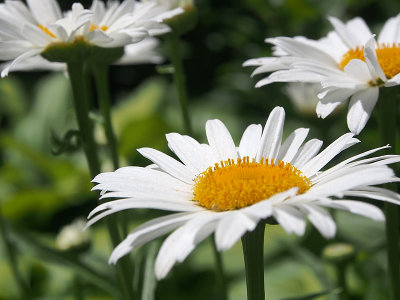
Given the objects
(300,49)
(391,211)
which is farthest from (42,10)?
(391,211)

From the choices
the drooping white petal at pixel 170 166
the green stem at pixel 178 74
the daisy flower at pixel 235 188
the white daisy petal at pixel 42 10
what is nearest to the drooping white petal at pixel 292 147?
the daisy flower at pixel 235 188

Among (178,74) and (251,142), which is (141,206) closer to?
(251,142)

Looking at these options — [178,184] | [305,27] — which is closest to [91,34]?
[178,184]

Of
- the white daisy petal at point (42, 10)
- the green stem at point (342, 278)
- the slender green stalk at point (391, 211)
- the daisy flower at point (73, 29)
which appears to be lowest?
the green stem at point (342, 278)

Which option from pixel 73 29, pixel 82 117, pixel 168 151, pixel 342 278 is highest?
pixel 73 29

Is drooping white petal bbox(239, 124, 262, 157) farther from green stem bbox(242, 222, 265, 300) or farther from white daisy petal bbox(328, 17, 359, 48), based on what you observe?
white daisy petal bbox(328, 17, 359, 48)

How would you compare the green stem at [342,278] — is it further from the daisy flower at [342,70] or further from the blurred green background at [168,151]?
the daisy flower at [342,70]

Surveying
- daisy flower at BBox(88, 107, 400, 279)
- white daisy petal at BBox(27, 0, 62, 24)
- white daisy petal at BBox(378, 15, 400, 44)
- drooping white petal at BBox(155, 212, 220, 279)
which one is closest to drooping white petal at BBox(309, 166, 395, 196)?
daisy flower at BBox(88, 107, 400, 279)
